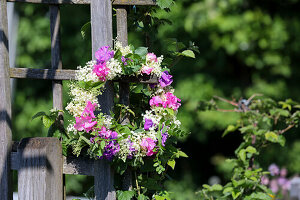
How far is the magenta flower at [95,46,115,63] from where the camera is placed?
1.61 metres

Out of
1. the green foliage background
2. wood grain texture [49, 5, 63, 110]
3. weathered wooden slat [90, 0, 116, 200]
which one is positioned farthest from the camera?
the green foliage background

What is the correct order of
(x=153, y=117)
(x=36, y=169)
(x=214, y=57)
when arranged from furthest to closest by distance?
Result: (x=214, y=57) < (x=153, y=117) < (x=36, y=169)

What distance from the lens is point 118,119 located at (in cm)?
169

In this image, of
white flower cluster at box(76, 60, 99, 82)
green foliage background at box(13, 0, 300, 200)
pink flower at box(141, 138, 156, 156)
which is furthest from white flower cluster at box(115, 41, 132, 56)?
green foliage background at box(13, 0, 300, 200)

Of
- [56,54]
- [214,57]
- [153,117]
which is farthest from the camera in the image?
[214,57]

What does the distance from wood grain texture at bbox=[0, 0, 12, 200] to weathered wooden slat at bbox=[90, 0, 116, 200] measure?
0.38 meters

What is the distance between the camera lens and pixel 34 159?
62.0 inches

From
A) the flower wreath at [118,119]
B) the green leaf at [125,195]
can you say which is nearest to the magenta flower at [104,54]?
the flower wreath at [118,119]

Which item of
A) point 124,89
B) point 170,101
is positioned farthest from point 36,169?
point 170,101

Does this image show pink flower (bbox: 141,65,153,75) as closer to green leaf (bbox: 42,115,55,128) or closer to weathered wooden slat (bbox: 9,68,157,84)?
weathered wooden slat (bbox: 9,68,157,84)

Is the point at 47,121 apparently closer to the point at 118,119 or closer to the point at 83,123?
the point at 83,123

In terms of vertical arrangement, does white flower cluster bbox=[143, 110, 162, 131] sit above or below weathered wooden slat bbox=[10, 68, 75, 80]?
below

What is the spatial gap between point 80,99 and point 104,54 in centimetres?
19

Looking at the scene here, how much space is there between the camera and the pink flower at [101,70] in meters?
1.60
